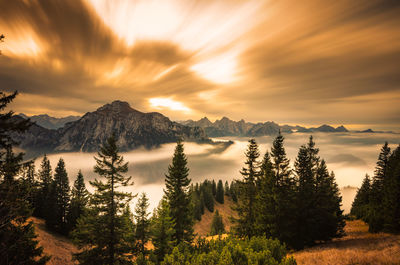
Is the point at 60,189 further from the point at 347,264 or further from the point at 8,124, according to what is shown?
the point at 347,264

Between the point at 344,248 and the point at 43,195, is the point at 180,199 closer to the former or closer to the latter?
the point at 344,248

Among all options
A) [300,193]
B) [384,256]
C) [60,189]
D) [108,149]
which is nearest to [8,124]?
[108,149]

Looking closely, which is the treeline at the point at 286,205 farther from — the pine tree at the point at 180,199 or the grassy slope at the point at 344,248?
the pine tree at the point at 180,199

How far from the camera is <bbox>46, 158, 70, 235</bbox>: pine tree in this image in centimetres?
3794

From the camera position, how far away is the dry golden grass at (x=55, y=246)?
28.2 m

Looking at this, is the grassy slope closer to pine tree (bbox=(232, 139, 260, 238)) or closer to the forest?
the forest

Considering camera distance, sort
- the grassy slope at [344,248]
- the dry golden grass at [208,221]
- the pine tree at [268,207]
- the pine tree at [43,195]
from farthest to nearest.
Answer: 1. the dry golden grass at [208,221]
2. the pine tree at [43,195]
3. the pine tree at [268,207]
4. the grassy slope at [344,248]

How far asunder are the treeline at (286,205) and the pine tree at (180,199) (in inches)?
272

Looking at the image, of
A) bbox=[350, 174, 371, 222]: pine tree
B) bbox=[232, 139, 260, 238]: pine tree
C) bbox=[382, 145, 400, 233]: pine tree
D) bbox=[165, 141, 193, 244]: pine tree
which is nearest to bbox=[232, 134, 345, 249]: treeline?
bbox=[232, 139, 260, 238]: pine tree

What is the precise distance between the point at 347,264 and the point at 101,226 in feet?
63.0

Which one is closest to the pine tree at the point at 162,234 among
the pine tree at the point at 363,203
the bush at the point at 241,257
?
the bush at the point at 241,257

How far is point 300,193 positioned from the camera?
62.6ft

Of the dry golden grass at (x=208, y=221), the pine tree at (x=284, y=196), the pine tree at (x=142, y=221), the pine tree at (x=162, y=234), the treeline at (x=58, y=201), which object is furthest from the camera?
the dry golden grass at (x=208, y=221)

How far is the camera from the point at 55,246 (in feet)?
103
